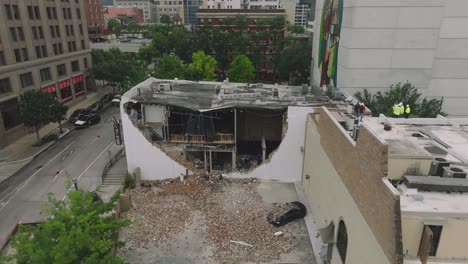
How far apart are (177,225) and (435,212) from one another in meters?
13.7

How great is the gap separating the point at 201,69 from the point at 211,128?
85.4 feet

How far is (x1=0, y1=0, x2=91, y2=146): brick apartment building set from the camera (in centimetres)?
3406

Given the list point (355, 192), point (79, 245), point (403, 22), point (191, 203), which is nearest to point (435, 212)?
point (355, 192)

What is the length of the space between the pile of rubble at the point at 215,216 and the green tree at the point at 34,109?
53.9 ft

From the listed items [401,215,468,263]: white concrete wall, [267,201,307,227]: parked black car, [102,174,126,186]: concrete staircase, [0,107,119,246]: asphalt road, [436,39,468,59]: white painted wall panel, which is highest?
[436,39,468,59]: white painted wall panel

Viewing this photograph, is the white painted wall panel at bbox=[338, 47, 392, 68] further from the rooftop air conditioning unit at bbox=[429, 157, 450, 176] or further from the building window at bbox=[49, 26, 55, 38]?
the building window at bbox=[49, 26, 55, 38]

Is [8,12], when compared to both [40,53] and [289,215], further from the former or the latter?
[289,215]

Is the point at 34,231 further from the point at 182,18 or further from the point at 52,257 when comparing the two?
the point at 182,18

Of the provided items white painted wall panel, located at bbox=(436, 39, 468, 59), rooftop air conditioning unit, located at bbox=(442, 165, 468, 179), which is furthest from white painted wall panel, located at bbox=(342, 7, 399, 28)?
rooftop air conditioning unit, located at bbox=(442, 165, 468, 179)

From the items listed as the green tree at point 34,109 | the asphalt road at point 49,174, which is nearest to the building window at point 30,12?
the green tree at point 34,109

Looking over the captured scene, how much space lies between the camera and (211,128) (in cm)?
2503

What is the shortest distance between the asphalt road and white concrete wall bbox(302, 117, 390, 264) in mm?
14036

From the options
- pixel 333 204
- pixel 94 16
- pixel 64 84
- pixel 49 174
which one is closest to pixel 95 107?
pixel 64 84

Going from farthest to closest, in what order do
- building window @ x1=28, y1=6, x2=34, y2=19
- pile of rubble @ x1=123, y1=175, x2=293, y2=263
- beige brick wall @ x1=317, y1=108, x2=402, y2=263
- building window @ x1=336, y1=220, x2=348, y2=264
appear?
building window @ x1=28, y1=6, x2=34, y2=19
pile of rubble @ x1=123, y1=175, x2=293, y2=263
building window @ x1=336, y1=220, x2=348, y2=264
beige brick wall @ x1=317, y1=108, x2=402, y2=263
